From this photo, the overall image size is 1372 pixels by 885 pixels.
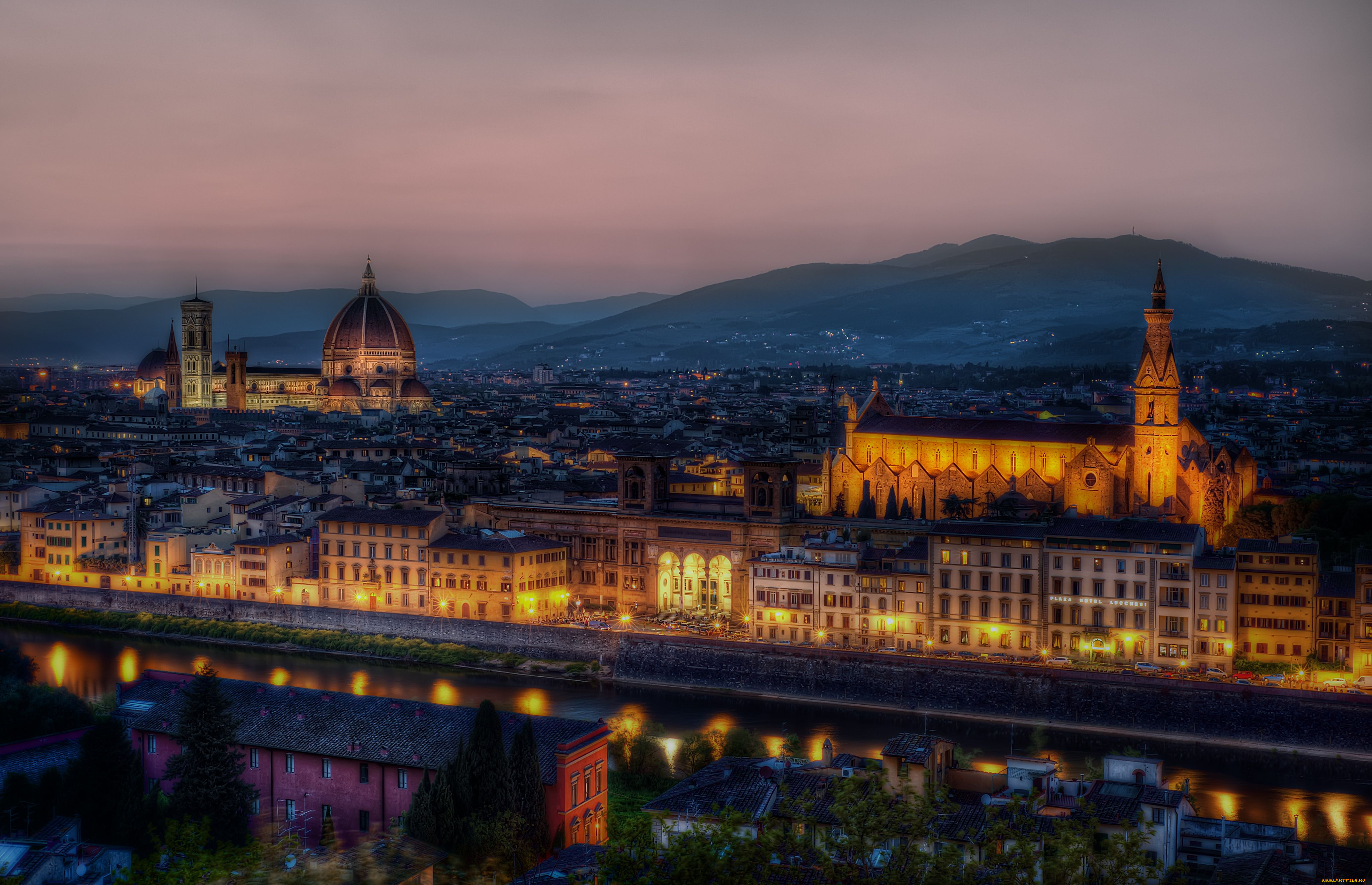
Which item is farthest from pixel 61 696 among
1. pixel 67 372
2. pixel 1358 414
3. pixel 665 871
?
pixel 67 372

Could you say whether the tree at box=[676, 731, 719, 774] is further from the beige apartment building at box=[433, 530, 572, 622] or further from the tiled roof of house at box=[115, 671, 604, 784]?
the beige apartment building at box=[433, 530, 572, 622]

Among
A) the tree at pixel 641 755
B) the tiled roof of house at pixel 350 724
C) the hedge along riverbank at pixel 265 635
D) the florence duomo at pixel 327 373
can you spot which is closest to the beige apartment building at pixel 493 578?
the hedge along riverbank at pixel 265 635

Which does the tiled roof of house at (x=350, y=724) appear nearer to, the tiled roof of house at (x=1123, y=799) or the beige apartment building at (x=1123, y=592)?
the tiled roof of house at (x=1123, y=799)

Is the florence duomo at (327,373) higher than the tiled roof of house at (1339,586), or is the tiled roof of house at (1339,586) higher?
the florence duomo at (327,373)

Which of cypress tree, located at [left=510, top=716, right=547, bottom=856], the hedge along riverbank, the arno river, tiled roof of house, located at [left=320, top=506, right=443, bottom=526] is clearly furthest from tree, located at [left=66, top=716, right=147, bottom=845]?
tiled roof of house, located at [left=320, top=506, right=443, bottom=526]

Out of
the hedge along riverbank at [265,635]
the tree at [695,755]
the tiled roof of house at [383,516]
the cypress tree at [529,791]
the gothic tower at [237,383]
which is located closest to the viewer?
the cypress tree at [529,791]

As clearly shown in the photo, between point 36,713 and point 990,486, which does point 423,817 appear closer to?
point 36,713
